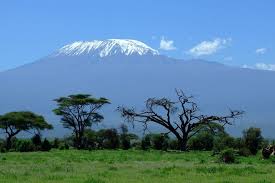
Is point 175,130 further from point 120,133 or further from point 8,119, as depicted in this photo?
point 8,119

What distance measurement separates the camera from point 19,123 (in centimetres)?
6900

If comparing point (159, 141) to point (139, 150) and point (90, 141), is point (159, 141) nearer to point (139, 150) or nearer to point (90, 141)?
point (139, 150)

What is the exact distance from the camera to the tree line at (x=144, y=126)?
57375 mm

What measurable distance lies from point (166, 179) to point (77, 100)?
174ft

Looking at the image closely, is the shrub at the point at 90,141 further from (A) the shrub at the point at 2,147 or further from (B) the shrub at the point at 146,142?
(A) the shrub at the point at 2,147

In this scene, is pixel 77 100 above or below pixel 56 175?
above

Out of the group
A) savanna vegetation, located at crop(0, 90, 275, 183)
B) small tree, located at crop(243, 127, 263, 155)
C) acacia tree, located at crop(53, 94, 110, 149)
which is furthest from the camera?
acacia tree, located at crop(53, 94, 110, 149)

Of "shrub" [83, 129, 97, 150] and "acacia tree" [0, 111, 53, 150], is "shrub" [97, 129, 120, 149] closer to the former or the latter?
"shrub" [83, 129, 97, 150]

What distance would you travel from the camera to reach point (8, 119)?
6844cm

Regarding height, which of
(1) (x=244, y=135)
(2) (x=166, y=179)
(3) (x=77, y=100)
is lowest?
(2) (x=166, y=179)

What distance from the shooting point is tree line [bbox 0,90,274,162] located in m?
57.4

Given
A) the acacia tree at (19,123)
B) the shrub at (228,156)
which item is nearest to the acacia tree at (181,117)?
the acacia tree at (19,123)

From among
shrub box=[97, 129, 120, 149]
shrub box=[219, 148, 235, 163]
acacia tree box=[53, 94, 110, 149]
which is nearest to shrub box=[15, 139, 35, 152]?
shrub box=[97, 129, 120, 149]

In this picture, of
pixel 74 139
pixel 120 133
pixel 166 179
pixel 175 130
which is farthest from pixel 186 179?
pixel 74 139
